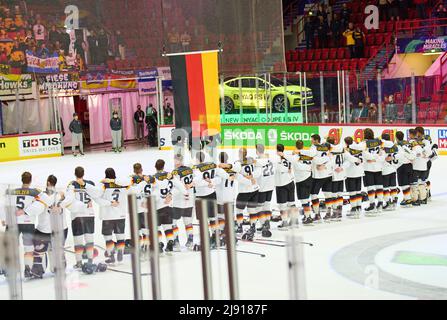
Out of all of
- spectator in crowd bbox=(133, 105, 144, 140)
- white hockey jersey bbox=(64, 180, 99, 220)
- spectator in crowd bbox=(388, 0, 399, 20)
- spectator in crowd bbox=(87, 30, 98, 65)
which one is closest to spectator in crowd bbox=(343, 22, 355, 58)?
spectator in crowd bbox=(388, 0, 399, 20)

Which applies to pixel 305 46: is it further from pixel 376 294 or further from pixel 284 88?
pixel 376 294

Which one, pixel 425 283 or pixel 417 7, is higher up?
pixel 417 7

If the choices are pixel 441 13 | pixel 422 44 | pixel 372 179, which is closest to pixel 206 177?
pixel 372 179

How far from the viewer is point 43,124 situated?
30234mm

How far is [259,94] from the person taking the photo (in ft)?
90.5

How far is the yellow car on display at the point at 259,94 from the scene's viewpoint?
26.4 m

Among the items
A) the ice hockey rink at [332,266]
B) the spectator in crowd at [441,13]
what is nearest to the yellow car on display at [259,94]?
the spectator in crowd at [441,13]

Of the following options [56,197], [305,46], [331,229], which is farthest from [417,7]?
[56,197]

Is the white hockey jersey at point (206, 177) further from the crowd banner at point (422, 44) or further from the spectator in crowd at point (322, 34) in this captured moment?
the spectator in crowd at point (322, 34)

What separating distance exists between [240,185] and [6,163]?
583 inches

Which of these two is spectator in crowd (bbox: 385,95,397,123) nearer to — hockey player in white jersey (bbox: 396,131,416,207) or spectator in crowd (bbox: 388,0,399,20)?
hockey player in white jersey (bbox: 396,131,416,207)

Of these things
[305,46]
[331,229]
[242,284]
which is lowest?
[331,229]

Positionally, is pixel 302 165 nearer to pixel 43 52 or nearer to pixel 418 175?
pixel 418 175

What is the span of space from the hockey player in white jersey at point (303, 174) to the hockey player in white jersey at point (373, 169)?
1.20 meters
